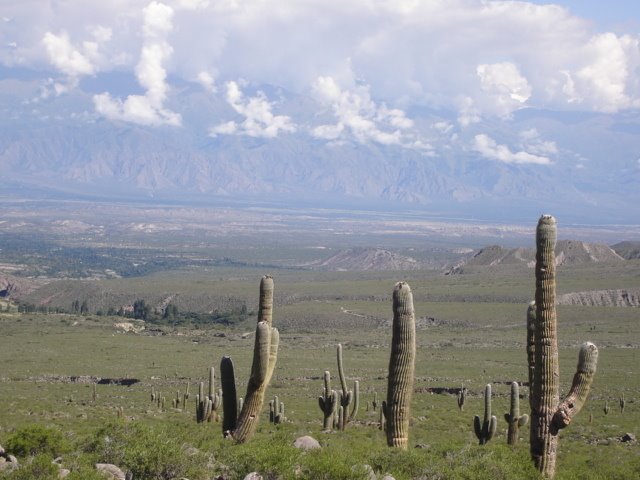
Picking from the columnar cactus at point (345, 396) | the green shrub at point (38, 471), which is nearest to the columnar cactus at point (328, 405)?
the columnar cactus at point (345, 396)

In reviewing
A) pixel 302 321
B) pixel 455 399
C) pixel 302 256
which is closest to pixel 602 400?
pixel 455 399

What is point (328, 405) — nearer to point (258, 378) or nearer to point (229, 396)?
point (229, 396)

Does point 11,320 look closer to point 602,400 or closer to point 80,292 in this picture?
point 80,292

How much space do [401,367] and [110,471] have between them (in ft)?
19.3

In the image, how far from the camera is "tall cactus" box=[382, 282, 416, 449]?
17.5 metres

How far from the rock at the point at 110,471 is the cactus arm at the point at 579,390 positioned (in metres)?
8.04

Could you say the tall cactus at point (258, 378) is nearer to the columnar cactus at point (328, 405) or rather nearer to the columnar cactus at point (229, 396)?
the columnar cactus at point (229, 396)

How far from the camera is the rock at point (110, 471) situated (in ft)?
52.7

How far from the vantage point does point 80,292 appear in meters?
106

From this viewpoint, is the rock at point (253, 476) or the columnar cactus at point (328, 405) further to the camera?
the columnar cactus at point (328, 405)

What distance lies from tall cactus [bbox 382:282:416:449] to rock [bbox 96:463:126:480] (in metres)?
5.33

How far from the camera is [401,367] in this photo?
57.6 ft

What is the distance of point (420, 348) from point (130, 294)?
48.4 metres

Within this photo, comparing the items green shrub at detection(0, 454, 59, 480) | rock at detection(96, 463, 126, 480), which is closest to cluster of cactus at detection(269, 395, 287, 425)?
rock at detection(96, 463, 126, 480)
